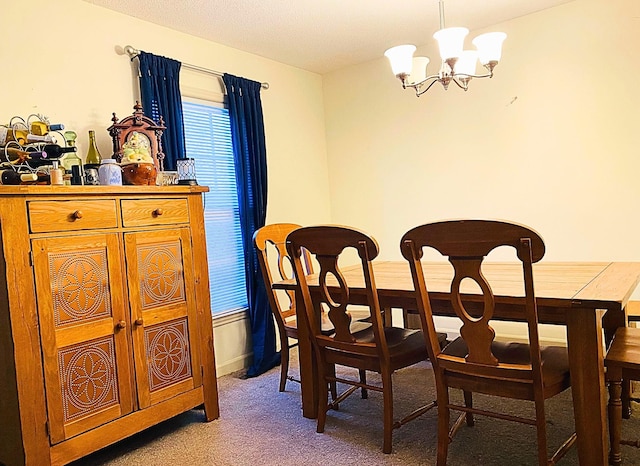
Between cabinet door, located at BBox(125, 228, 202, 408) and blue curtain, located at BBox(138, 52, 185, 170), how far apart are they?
79 cm

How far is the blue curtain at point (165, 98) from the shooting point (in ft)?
10.2

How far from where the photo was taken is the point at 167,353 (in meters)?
2.54

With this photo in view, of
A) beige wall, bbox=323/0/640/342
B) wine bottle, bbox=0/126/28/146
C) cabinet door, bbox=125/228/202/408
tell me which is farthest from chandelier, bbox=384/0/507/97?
wine bottle, bbox=0/126/28/146

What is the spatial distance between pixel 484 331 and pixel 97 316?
5.46 ft

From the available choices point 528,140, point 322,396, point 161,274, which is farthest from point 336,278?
point 528,140

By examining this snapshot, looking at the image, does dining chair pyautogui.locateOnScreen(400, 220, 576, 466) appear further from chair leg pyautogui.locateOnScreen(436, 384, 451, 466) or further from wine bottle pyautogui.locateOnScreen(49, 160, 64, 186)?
wine bottle pyautogui.locateOnScreen(49, 160, 64, 186)

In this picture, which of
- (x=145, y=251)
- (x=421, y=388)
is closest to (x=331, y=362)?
(x=421, y=388)

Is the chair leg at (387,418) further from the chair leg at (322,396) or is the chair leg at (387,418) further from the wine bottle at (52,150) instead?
the wine bottle at (52,150)

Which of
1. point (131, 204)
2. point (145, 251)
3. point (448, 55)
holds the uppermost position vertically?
point (448, 55)

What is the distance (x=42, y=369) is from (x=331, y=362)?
127 centimetres

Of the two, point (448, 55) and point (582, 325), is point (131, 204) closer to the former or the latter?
point (448, 55)

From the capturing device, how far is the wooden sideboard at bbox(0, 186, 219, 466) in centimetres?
202

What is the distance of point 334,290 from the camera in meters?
2.40

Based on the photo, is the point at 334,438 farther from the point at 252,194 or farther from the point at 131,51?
the point at 131,51
